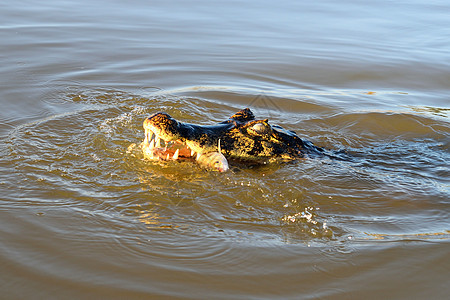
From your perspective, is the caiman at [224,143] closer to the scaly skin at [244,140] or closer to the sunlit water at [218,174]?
the scaly skin at [244,140]

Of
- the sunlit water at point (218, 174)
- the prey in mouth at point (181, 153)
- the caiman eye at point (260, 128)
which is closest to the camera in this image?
the sunlit water at point (218, 174)

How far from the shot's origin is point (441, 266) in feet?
11.4

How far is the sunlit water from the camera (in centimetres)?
323

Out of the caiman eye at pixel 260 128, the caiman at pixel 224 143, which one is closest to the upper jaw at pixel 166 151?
the caiman at pixel 224 143

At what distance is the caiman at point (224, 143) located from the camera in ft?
14.5

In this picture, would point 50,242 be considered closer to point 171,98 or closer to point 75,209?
point 75,209

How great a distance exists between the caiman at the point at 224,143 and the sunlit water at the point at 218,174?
0.13 meters

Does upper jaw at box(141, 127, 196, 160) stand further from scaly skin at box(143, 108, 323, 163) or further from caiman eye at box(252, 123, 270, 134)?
caiman eye at box(252, 123, 270, 134)

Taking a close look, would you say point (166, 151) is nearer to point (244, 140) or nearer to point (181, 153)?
point (181, 153)

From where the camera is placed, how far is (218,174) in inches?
182

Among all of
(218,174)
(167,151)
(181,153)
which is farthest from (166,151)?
(218,174)

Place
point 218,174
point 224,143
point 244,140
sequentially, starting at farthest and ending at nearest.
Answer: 1. point 244,140
2. point 224,143
3. point 218,174

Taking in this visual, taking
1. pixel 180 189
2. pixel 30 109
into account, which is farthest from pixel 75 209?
pixel 30 109

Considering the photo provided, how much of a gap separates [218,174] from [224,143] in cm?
31
